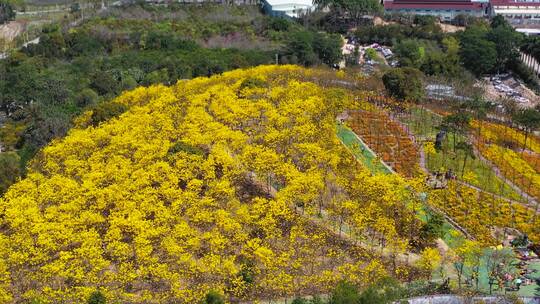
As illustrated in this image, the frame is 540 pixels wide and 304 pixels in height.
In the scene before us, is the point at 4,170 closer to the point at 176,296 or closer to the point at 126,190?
the point at 126,190

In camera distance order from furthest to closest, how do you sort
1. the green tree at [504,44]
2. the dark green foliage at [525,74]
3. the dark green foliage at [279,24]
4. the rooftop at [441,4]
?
1. the rooftop at [441,4]
2. the dark green foliage at [279,24]
3. the green tree at [504,44]
4. the dark green foliage at [525,74]

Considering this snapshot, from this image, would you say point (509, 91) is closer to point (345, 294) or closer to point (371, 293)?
point (371, 293)

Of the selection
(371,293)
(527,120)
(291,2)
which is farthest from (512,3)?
(371,293)

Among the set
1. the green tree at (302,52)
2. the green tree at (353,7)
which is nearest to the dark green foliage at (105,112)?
the green tree at (302,52)

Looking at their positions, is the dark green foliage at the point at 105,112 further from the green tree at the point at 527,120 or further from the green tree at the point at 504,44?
the green tree at the point at 504,44

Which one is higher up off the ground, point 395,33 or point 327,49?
point 395,33

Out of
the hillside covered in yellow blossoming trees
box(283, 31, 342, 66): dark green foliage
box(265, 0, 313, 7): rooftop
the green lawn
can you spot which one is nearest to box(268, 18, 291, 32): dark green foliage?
box(283, 31, 342, 66): dark green foliage

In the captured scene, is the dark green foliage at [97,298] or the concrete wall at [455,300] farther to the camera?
the concrete wall at [455,300]
